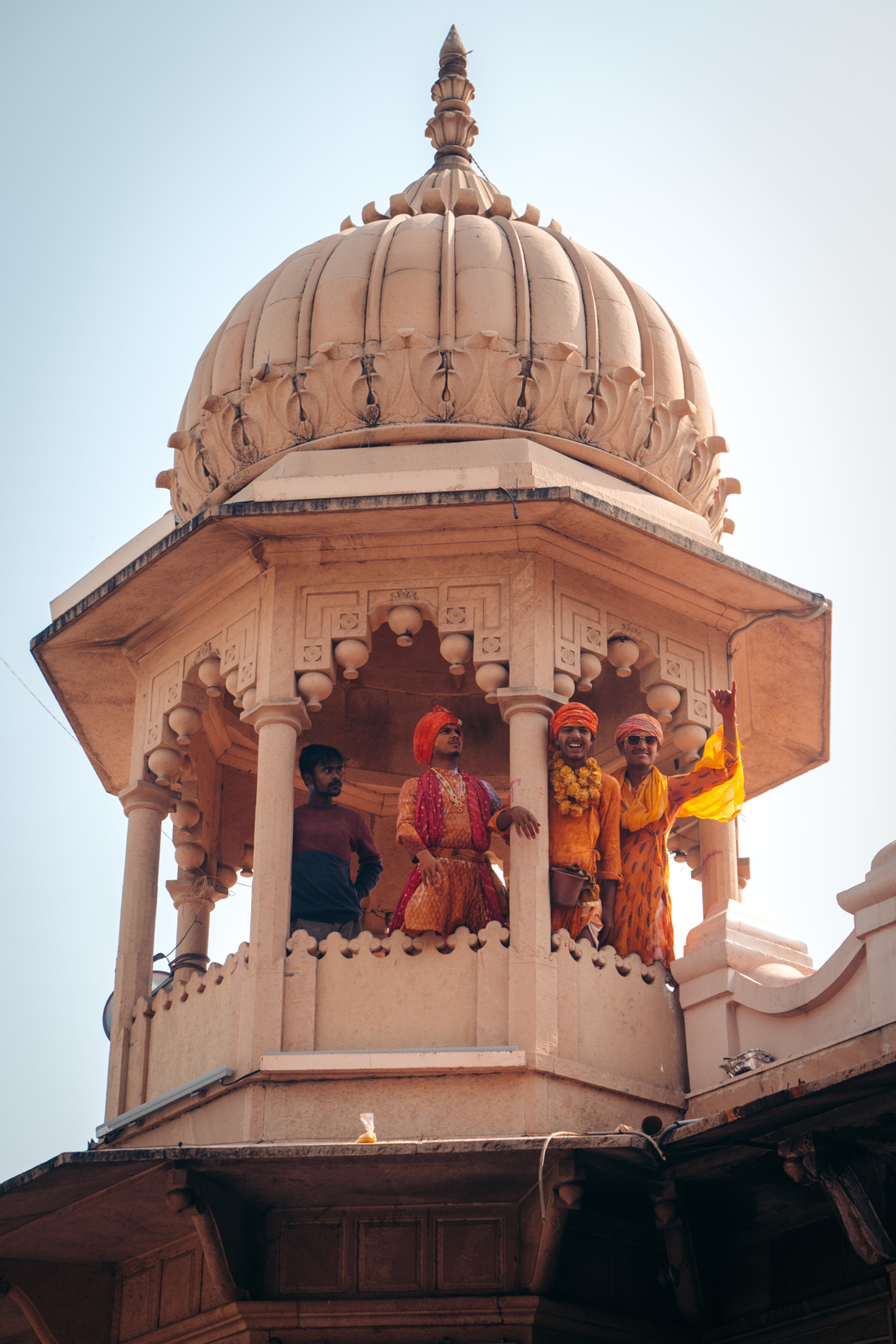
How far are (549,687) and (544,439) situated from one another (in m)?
1.59

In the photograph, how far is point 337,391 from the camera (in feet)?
38.0

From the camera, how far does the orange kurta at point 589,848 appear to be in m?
10.4

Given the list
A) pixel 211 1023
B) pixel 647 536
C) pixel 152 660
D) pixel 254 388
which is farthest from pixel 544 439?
pixel 211 1023

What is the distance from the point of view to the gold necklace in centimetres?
1066

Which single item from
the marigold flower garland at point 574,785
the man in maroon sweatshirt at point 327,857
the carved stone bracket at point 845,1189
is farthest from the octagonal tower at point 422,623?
the carved stone bracket at point 845,1189

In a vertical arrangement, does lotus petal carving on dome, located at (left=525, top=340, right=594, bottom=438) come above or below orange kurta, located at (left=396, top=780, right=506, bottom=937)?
above

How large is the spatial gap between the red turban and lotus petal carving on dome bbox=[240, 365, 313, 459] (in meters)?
2.32

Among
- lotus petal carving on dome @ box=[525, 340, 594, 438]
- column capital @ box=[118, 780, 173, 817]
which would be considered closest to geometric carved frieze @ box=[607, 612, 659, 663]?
lotus petal carving on dome @ box=[525, 340, 594, 438]

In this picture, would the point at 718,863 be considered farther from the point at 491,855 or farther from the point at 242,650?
the point at 242,650

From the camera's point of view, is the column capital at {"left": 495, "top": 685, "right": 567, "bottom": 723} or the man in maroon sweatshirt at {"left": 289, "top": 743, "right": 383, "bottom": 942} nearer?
the column capital at {"left": 495, "top": 685, "right": 567, "bottom": 723}

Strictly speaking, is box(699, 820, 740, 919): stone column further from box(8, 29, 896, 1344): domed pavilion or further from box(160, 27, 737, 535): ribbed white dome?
box(160, 27, 737, 535): ribbed white dome

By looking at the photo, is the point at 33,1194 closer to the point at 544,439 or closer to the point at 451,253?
the point at 544,439

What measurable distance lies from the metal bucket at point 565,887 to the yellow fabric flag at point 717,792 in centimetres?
104

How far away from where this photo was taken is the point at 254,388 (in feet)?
38.6
